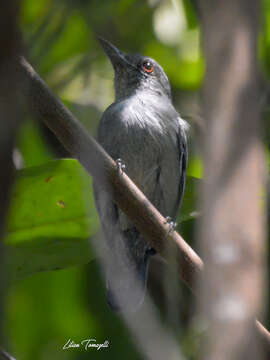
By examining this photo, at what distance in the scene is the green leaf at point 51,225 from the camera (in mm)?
3828

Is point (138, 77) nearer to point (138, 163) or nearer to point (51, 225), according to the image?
point (138, 163)

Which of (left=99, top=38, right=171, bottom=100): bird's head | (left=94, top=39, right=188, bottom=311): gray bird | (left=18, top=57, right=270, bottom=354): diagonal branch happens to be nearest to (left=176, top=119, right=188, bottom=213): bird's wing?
(left=94, top=39, right=188, bottom=311): gray bird

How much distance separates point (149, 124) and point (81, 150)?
207cm

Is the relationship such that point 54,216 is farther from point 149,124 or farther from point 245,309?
point 245,309

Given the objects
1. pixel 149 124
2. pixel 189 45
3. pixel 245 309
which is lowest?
pixel 149 124

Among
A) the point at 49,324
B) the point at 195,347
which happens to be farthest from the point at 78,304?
the point at 195,347

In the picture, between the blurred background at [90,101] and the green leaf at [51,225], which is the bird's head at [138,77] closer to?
the blurred background at [90,101]

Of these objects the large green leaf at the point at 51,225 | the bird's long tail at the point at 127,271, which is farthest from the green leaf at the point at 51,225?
the bird's long tail at the point at 127,271

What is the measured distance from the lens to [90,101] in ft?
17.2

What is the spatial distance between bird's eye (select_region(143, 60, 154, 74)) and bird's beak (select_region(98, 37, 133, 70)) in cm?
15

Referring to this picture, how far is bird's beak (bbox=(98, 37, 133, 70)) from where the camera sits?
16.1ft

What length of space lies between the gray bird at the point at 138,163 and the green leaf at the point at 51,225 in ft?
2.40

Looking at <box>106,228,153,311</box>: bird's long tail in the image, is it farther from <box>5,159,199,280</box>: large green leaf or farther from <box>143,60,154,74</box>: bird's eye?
<box>143,60,154,74</box>: bird's eye

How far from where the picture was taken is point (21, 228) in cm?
396
